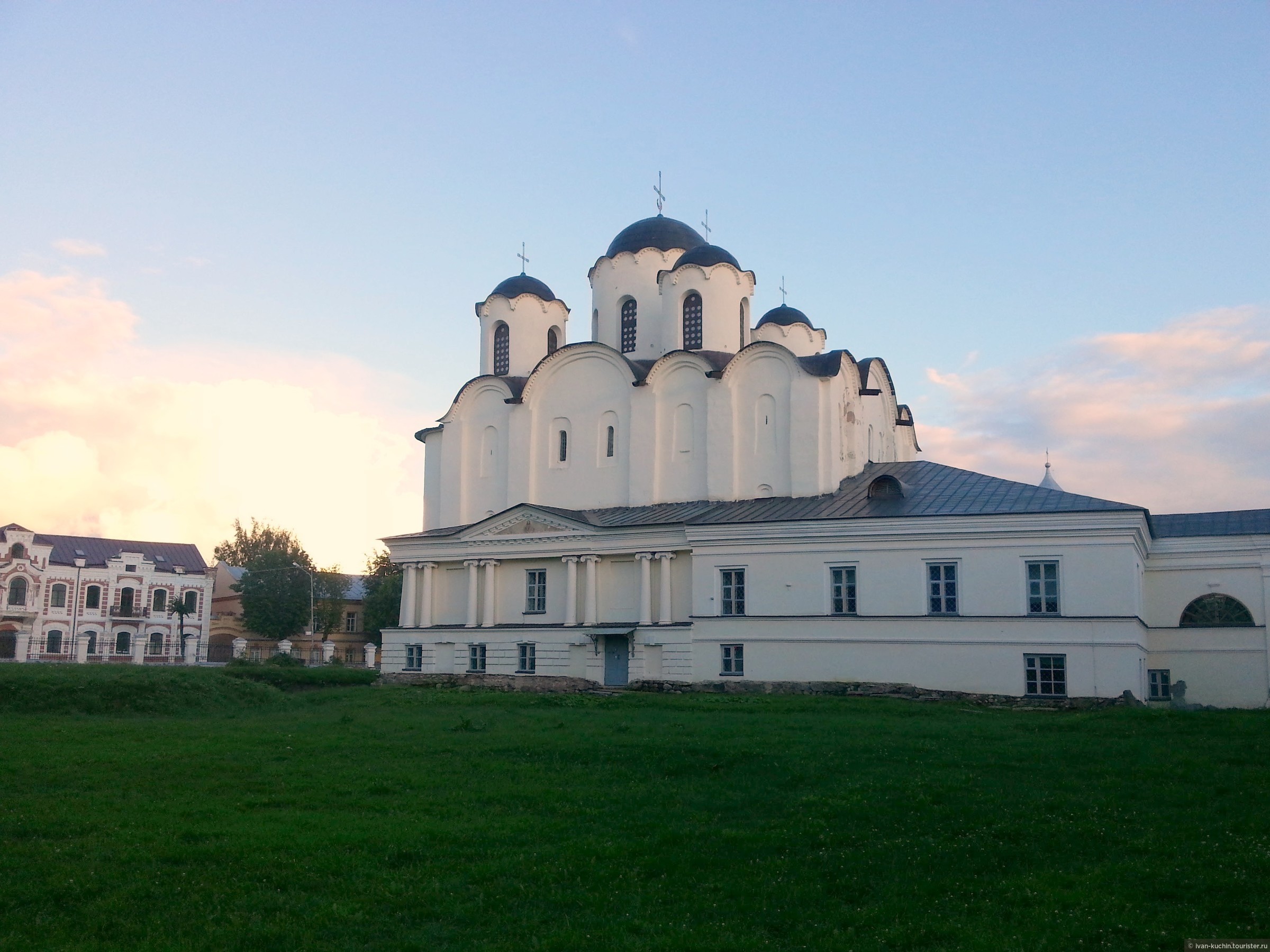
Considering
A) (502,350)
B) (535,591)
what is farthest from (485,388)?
(535,591)

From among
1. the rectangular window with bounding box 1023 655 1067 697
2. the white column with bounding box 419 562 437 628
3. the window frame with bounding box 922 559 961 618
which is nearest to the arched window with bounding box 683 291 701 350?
the white column with bounding box 419 562 437 628

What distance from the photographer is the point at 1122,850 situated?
10039 millimetres

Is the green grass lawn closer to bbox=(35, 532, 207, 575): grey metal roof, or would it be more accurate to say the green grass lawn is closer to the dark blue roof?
the dark blue roof

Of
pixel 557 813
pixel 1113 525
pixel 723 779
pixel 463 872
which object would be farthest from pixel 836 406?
pixel 463 872

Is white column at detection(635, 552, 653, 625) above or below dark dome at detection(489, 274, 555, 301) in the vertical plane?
below

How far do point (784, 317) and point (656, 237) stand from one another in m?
5.62

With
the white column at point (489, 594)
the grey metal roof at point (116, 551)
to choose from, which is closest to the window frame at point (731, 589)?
the white column at point (489, 594)

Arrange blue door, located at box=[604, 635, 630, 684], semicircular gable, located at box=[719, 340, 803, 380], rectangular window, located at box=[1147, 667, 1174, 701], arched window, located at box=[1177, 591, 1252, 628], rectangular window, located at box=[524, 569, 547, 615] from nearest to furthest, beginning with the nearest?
1. arched window, located at box=[1177, 591, 1252, 628]
2. rectangular window, located at box=[1147, 667, 1174, 701]
3. blue door, located at box=[604, 635, 630, 684]
4. semicircular gable, located at box=[719, 340, 803, 380]
5. rectangular window, located at box=[524, 569, 547, 615]

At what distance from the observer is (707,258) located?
131 feet

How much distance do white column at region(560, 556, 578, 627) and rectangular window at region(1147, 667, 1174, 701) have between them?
52.7 feet

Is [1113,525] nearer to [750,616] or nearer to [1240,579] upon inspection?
[1240,579]

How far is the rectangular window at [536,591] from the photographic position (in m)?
35.9

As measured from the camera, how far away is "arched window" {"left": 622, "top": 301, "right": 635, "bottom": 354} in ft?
137

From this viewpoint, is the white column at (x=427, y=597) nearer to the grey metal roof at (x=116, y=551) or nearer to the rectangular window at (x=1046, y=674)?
the rectangular window at (x=1046, y=674)
